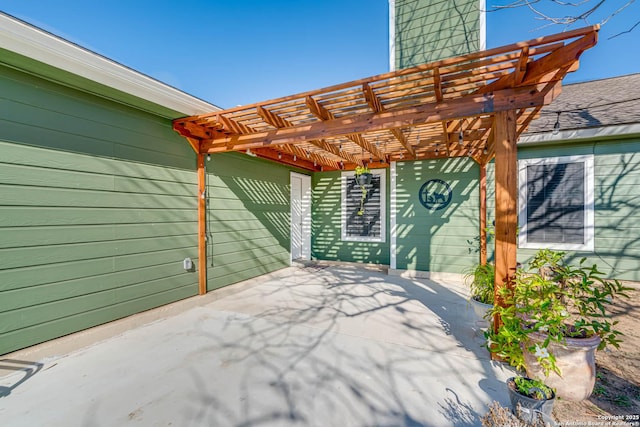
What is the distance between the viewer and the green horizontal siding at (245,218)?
14.1 ft

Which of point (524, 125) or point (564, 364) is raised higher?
point (524, 125)

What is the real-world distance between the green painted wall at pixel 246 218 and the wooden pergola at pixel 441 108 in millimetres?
302

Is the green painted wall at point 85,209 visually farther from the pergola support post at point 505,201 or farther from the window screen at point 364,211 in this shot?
the pergola support post at point 505,201

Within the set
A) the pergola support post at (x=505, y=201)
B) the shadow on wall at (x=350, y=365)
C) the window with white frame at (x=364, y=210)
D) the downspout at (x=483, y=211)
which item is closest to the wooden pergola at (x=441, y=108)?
the pergola support post at (x=505, y=201)

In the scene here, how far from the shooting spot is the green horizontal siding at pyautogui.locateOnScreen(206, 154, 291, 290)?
14.1ft

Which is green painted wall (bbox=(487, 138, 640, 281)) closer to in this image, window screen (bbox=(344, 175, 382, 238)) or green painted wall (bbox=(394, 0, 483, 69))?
green painted wall (bbox=(394, 0, 483, 69))

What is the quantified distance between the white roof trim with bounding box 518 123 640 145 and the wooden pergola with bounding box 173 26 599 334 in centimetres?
147

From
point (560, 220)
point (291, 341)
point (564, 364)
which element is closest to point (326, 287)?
point (291, 341)

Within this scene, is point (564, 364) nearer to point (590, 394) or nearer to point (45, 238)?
point (590, 394)

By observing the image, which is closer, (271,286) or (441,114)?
(441,114)

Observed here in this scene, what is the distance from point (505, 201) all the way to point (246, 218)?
4.00 m

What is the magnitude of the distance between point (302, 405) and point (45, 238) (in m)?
2.78

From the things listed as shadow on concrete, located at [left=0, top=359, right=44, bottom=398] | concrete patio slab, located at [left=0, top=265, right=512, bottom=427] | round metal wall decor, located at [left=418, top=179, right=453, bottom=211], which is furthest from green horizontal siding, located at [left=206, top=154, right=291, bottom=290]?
round metal wall decor, located at [left=418, top=179, right=453, bottom=211]

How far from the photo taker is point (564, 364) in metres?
1.91
